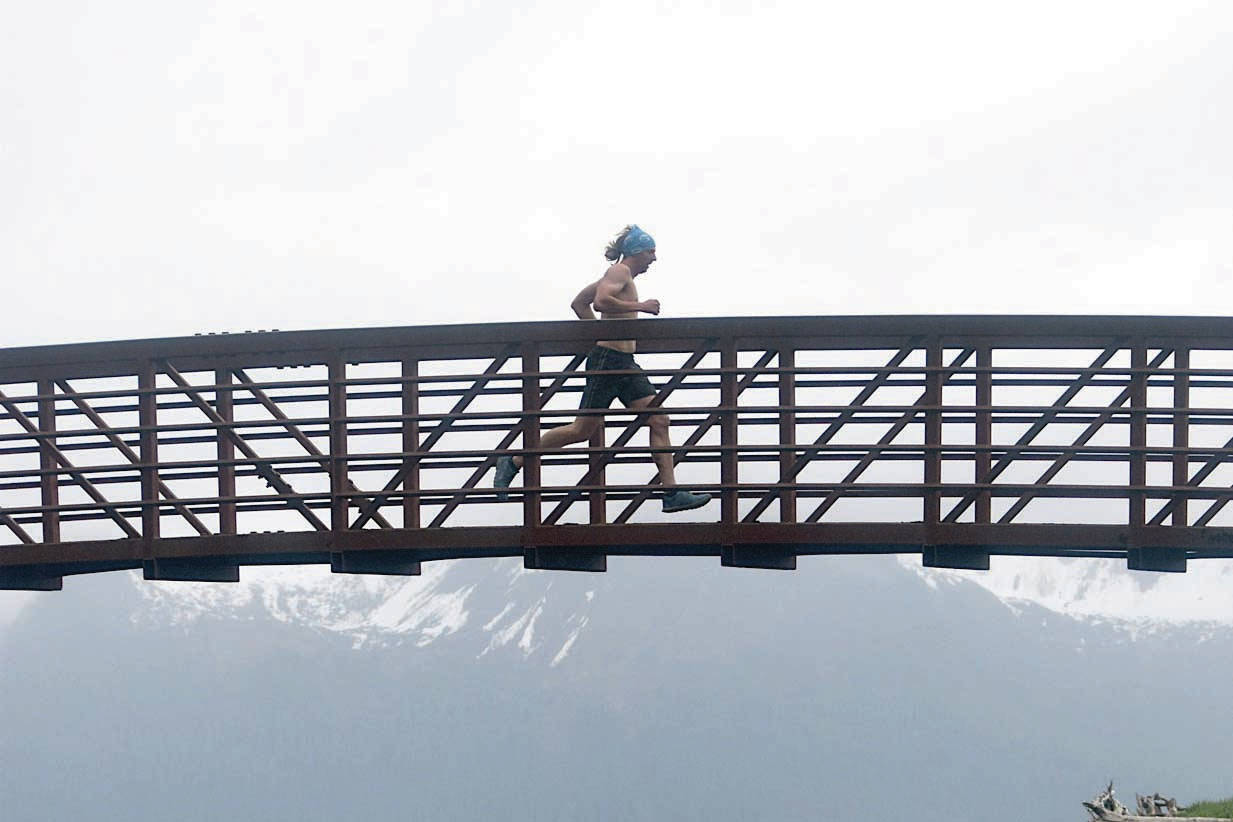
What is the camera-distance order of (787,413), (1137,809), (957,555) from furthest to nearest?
(1137,809) < (957,555) < (787,413)

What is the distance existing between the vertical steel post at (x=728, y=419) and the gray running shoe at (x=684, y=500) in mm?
192

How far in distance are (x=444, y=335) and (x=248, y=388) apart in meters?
1.56

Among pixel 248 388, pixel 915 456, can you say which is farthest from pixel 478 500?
pixel 915 456

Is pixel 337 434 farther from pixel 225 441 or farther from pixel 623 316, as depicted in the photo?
pixel 623 316

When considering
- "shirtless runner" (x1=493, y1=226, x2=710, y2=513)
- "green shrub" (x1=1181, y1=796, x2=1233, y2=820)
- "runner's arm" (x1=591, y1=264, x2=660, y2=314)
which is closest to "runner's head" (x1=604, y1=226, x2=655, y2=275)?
"shirtless runner" (x1=493, y1=226, x2=710, y2=513)

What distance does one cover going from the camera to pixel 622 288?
36.6 ft

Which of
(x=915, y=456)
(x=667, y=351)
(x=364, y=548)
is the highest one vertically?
(x=667, y=351)

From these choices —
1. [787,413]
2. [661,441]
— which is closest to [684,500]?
[661,441]

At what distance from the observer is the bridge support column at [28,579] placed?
1199 cm

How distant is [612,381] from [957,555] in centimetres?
300

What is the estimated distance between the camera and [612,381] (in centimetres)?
1117

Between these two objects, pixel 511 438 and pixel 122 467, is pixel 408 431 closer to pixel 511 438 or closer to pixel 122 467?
pixel 511 438

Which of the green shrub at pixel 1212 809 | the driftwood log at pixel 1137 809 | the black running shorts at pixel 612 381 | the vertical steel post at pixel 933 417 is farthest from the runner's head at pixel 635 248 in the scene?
the green shrub at pixel 1212 809

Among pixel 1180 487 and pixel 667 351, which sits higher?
pixel 667 351
